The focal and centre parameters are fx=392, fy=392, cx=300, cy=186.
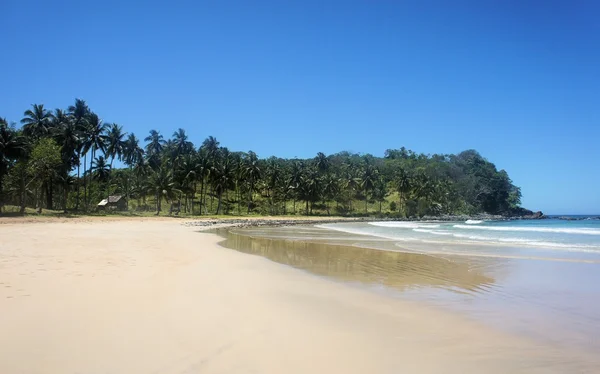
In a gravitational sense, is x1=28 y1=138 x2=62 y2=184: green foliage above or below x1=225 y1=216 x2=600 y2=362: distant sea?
above

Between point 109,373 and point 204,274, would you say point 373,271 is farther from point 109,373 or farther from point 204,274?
point 109,373

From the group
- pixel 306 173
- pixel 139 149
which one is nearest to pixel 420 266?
pixel 139 149

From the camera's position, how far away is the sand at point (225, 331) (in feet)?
15.6

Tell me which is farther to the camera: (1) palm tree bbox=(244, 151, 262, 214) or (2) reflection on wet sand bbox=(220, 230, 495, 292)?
(1) palm tree bbox=(244, 151, 262, 214)

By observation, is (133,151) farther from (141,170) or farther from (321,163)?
(321,163)

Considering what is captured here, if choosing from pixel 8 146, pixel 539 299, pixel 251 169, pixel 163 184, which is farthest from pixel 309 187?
pixel 539 299

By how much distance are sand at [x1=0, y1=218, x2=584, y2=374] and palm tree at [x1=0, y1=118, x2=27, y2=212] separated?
39268 millimetres

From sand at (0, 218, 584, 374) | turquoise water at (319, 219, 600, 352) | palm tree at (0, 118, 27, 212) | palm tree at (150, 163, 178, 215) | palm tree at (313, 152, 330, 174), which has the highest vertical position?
palm tree at (313, 152, 330, 174)

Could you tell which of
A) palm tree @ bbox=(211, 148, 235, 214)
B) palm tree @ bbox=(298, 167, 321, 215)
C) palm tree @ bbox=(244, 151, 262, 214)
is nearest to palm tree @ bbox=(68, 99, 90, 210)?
palm tree @ bbox=(211, 148, 235, 214)

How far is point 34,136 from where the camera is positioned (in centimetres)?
5331

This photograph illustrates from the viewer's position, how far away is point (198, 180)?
7038cm

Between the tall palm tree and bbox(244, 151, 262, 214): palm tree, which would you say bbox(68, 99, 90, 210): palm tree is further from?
bbox(244, 151, 262, 214): palm tree

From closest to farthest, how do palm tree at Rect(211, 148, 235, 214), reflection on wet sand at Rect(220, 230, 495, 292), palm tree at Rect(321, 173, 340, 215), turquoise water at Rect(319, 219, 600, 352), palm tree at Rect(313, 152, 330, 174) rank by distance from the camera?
turquoise water at Rect(319, 219, 600, 352) → reflection on wet sand at Rect(220, 230, 495, 292) → palm tree at Rect(211, 148, 235, 214) → palm tree at Rect(321, 173, 340, 215) → palm tree at Rect(313, 152, 330, 174)

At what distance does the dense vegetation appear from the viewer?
52044mm
